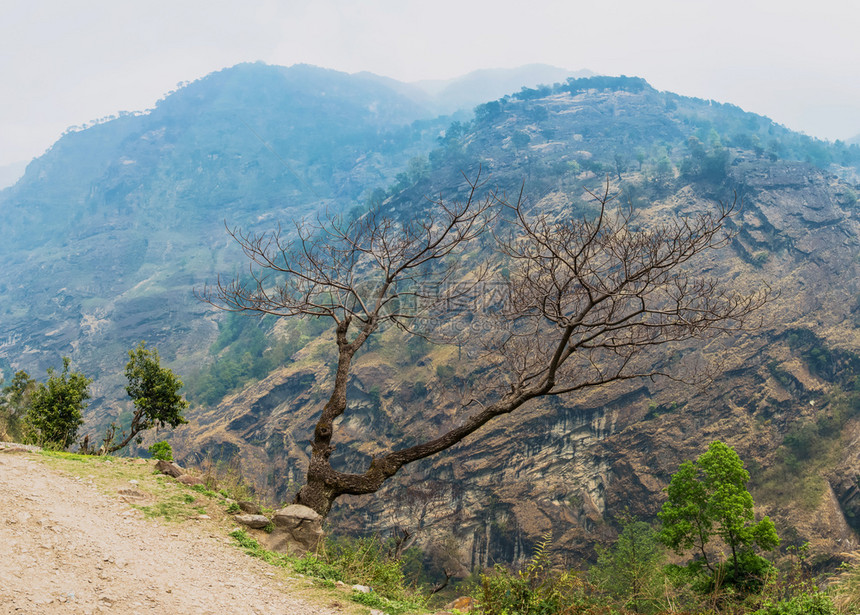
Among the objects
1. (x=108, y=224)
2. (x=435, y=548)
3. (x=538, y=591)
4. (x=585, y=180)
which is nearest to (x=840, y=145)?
(x=585, y=180)

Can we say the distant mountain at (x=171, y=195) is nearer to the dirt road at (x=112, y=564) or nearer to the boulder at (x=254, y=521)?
the boulder at (x=254, y=521)

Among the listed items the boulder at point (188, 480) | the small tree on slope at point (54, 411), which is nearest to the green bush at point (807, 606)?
the boulder at point (188, 480)

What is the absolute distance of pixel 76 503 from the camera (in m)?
4.68

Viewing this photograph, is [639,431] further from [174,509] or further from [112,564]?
[112,564]

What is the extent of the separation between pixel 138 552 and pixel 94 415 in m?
76.0

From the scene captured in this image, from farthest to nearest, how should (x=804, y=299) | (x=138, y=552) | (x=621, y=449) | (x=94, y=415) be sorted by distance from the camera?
(x=94, y=415), (x=804, y=299), (x=621, y=449), (x=138, y=552)

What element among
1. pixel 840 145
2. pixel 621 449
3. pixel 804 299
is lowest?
pixel 621 449

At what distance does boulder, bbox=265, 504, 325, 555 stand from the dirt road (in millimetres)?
564

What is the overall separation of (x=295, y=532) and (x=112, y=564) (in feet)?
6.37

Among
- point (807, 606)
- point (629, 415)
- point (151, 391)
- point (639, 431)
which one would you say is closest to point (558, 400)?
point (629, 415)

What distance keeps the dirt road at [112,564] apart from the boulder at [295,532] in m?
0.56

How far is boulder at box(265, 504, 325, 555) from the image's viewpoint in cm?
498

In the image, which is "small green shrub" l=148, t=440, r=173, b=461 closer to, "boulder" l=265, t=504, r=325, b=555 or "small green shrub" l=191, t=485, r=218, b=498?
"small green shrub" l=191, t=485, r=218, b=498

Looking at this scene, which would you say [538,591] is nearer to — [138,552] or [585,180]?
[138,552]
